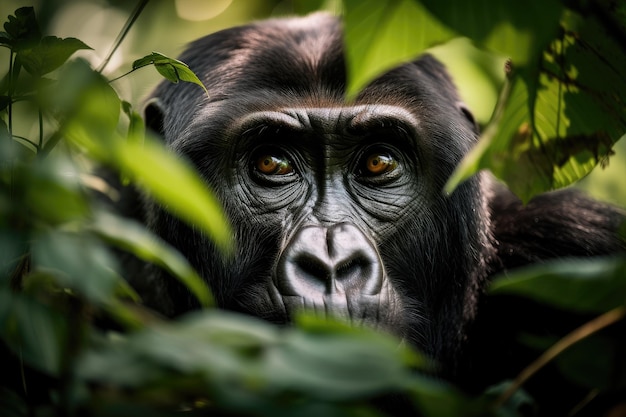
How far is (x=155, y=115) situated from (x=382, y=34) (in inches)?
102

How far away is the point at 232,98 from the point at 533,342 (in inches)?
104

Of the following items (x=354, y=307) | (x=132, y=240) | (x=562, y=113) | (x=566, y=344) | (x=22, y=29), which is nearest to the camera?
(x=132, y=240)

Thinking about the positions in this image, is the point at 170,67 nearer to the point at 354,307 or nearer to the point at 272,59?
the point at 354,307

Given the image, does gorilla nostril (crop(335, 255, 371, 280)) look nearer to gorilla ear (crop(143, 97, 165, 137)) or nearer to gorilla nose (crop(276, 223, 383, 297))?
gorilla nose (crop(276, 223, 383, 297))

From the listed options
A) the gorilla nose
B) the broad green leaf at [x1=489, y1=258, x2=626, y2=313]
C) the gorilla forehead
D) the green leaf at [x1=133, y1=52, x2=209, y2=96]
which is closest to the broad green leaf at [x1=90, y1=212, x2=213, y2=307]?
the broad green leaf at [x1=489, y1=258, x2=626, y2=313]

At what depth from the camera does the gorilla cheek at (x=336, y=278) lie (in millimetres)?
2867

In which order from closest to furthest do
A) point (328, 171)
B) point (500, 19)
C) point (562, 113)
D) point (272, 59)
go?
1. point (500, 19)
2. point (562, 113)
3. point (328, 171)
4. point (272, 59)

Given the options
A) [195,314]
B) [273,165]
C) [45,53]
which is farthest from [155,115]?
[195,314]

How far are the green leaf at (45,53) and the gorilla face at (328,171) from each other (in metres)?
1.44

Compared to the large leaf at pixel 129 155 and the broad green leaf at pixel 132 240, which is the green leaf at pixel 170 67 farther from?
the large leaf at pixel 129 155

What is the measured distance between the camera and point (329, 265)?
9.62 feet

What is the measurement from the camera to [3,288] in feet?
4.36

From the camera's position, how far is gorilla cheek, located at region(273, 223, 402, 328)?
Answer: 113 inches

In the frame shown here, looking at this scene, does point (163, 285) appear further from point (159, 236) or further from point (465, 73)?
point (465, 73)
